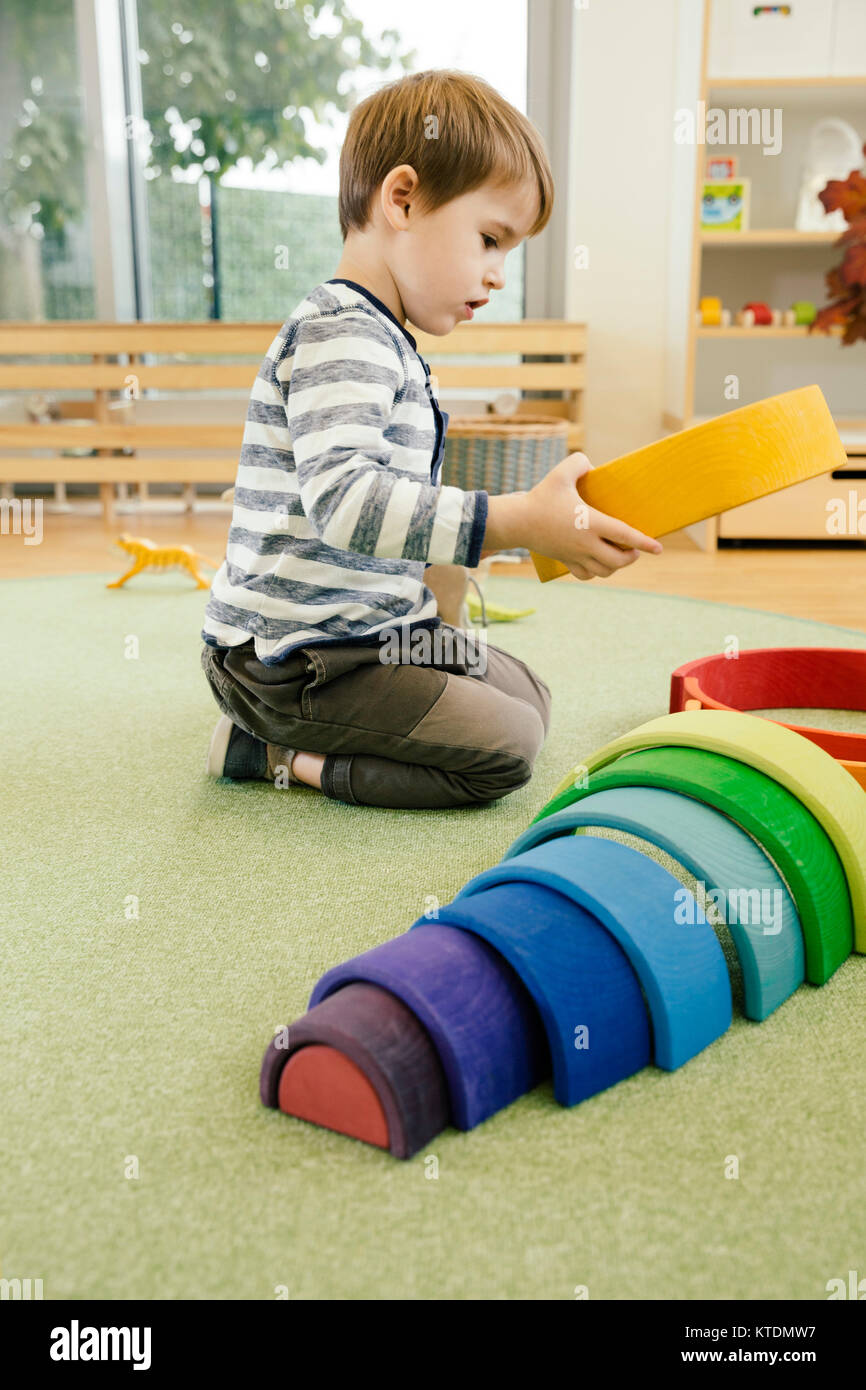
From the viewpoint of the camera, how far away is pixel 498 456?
2.26m

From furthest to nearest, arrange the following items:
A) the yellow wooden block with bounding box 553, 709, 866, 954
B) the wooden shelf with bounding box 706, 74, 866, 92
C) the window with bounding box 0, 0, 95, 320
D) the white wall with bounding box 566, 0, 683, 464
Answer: the window with bounding box 0, 0, 95, 320 → the white wall with bounding box 566, 0, 683, 464 → the wooden shelf with bounding box 706, 74, 866, 92 → the yellow wooden block with bounding box 553, 709, 866, 954

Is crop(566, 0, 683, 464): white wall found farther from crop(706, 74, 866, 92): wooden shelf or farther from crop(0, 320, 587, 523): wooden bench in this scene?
crop(706, 74, 866, 92): wooden shelf

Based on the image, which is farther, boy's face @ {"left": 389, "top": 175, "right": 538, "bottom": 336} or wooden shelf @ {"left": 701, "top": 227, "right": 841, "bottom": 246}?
wooden shelf @ {"left": 701, "top": 227, "right": 841, "bottom": 246}

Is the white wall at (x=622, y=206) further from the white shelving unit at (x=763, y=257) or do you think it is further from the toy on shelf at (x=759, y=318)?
the toy on shelf at (x=759, y=318)

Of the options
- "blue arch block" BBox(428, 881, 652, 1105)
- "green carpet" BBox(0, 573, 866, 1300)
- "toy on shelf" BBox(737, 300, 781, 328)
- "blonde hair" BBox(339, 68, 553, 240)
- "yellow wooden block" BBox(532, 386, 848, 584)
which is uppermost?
"blonde hair" BBox(339, 68, 553, 240)

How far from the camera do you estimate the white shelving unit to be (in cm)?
240

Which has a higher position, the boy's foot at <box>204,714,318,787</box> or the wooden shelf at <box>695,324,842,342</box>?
the wooden shelf at <box>695,324,842,342</box>

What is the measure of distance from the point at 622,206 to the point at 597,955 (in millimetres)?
2562

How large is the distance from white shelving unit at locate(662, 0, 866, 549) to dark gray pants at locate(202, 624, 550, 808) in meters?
1.52

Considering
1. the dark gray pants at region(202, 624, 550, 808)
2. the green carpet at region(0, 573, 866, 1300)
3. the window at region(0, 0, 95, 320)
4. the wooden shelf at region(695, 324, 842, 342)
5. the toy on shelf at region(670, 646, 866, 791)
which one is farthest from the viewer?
the window at region(0, 0, 95, 320)

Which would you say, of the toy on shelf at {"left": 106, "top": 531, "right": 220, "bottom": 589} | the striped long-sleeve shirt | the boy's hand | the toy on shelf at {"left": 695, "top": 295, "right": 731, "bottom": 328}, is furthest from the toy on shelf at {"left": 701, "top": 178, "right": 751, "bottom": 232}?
the boy's hand

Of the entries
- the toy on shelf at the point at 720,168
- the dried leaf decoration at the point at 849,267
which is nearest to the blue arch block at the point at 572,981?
the dried leaf decoration at the point at 849,267

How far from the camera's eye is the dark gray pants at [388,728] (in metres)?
1.07

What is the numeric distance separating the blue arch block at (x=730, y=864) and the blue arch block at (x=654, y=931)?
0.02 meters
